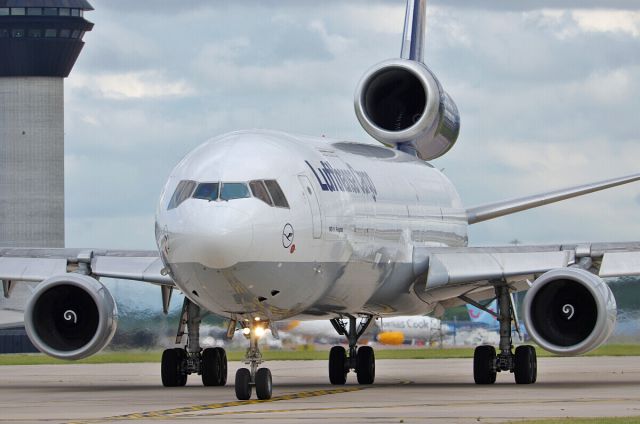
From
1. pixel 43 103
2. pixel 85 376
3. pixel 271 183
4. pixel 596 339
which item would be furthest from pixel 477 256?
pixel 43 103

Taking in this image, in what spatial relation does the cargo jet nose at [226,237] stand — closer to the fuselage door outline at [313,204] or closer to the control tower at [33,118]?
the fuselage door outline at [313,204]

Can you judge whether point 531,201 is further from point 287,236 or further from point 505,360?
point 287,236

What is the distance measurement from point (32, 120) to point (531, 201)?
292ft

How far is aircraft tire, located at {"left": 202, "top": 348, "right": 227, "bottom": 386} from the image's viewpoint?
3225 centimetres

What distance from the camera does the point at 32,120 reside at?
12188 cm

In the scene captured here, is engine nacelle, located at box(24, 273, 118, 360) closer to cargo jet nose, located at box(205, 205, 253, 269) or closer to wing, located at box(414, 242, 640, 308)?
cargo jet nose, located at box(205, 205, 253, 269)

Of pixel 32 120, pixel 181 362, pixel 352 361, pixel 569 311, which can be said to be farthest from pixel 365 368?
pixel 32 120

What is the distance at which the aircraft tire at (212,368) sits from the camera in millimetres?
32250

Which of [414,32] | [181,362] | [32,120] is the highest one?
[32,120]

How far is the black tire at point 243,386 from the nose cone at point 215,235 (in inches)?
77.6

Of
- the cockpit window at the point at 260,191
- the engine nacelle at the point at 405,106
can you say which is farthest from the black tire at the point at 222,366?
the engine nacelle at the point at 405,106

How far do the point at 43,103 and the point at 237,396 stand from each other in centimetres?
9918

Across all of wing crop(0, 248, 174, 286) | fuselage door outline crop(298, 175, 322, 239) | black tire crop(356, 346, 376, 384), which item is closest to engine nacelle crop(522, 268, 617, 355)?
fuselage door outline crop(298, 175, 322, 239)

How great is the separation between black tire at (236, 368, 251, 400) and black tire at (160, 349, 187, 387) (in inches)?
251
